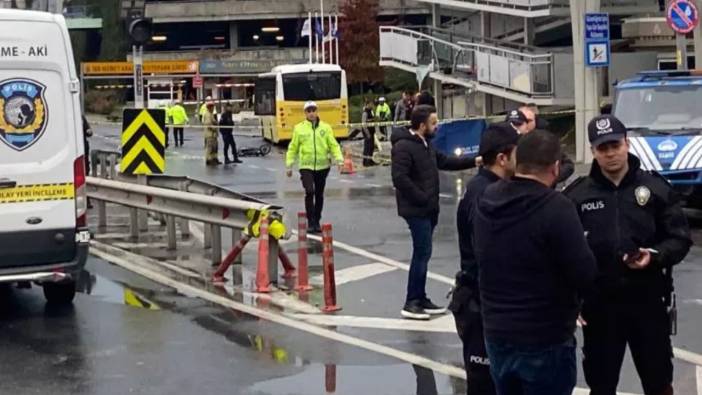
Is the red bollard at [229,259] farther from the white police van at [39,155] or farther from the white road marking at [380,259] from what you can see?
the white police van at [39,155]

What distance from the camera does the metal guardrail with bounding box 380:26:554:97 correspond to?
107 feet

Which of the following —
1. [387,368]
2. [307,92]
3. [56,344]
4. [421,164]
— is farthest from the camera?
[307,92]

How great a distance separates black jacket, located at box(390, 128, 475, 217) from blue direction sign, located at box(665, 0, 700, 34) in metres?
12.7

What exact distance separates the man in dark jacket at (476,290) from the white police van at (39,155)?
5276mm

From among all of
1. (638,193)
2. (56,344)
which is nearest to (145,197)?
(56,344)

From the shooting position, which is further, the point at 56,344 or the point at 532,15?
the point at 532,15

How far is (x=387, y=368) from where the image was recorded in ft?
Result: 29.1

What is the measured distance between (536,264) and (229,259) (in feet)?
25.9

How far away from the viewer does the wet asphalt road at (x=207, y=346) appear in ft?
27.9

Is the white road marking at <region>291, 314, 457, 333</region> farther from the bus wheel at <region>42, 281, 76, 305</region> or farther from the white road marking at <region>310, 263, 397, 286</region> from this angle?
the bus wheel at <region>42, 281, 76, 305</region>

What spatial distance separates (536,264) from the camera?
17.0ft

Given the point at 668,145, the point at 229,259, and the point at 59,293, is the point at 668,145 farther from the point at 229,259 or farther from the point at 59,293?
the point at 59,293

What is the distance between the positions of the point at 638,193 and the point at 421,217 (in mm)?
4617

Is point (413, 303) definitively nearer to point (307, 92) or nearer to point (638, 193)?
point (638, 193)
